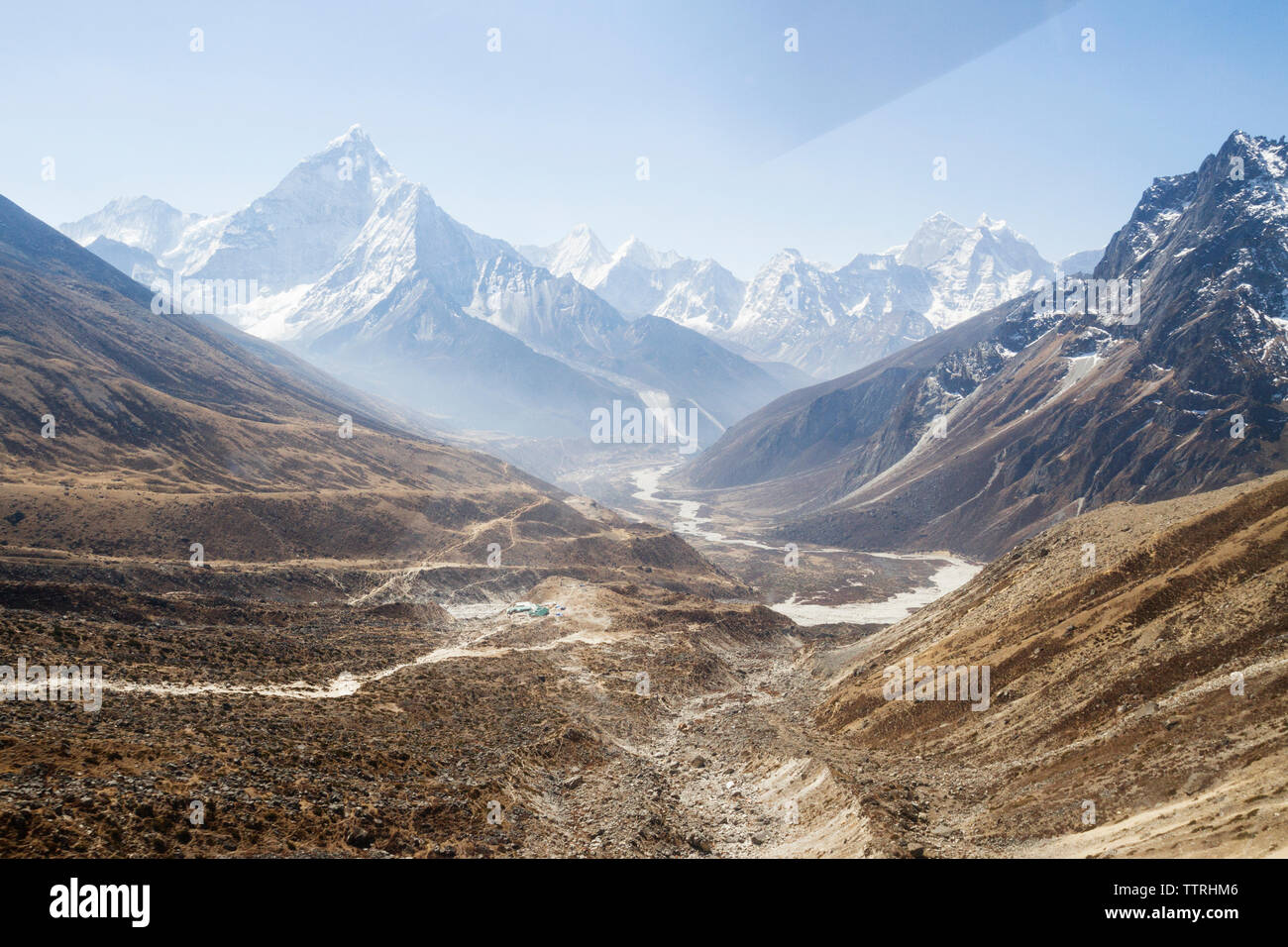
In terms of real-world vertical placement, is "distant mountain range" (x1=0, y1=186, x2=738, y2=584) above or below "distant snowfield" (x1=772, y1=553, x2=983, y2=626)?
above

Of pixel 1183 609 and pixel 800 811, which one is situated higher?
pixel 1183 609

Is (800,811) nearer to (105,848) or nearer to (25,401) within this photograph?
(105,848)

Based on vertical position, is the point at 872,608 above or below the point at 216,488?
below

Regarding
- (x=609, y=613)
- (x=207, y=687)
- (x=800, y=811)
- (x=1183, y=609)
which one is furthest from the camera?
(x=609, y=613)

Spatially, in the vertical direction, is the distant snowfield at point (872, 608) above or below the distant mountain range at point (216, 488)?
below

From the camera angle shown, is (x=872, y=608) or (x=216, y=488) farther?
(x=872, y=608)

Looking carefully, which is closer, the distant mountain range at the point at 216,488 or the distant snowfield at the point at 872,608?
the distant mountain range at the point at 216,488

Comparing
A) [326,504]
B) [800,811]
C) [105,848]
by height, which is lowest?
[800,811]

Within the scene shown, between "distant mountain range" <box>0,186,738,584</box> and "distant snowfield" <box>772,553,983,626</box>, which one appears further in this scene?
"distant snowfield" <box>772,553,983,626</box>
